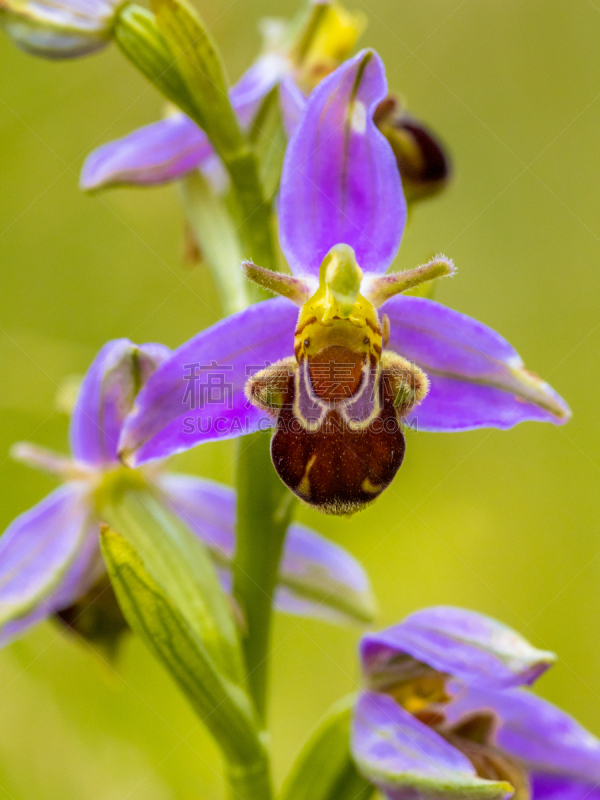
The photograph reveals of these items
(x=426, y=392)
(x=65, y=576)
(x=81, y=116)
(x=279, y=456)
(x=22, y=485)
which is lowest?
(x=22, y=485)

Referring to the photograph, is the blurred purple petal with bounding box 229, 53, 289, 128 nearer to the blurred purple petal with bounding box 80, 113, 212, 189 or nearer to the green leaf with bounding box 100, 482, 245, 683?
the blurred purple petal with bounding box 80, 113, 212, 189

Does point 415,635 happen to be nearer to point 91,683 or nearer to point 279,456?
point 279,456

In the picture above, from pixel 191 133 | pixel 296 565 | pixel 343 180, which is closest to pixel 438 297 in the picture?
pixel 191 133

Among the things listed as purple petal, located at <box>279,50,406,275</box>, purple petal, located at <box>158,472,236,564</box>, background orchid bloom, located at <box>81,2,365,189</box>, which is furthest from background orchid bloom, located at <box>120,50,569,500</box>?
purple petal, located at <box>158,472,236,564</box>

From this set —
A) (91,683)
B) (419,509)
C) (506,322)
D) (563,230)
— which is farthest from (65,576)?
(563,230)

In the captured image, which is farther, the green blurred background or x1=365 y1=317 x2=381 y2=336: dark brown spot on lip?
the green blurred background
